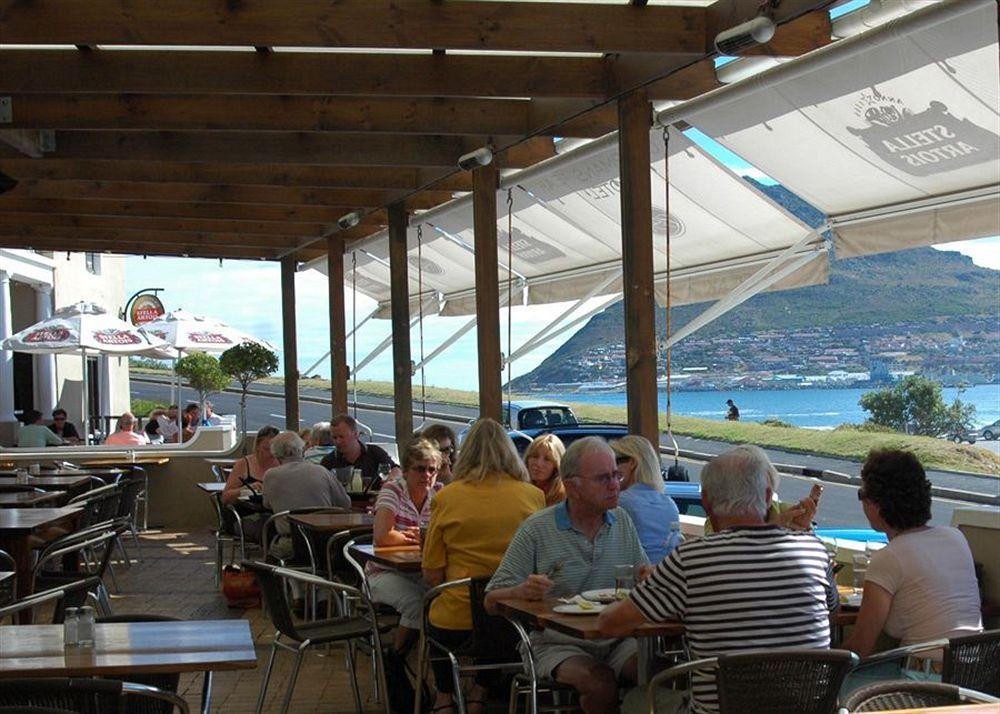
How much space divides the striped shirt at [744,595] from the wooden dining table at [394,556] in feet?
7.47

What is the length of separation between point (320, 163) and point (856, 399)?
79042mm

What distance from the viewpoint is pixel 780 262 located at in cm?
1008

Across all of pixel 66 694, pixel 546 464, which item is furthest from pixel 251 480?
pixel 66 694

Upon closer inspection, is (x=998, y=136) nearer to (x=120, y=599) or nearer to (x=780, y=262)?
(x=780, y=262)

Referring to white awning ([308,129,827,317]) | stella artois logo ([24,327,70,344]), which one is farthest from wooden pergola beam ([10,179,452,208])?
stella artois logo ([24,327,70,344])

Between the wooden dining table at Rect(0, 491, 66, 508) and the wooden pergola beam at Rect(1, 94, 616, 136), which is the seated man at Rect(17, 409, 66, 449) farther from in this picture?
the wooden pergola beam at Rect(1, 94, 616, 136)

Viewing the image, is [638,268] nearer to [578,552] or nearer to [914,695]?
[578,552]

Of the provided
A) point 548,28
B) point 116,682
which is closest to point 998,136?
point 548,28

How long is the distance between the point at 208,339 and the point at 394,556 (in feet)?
41.5

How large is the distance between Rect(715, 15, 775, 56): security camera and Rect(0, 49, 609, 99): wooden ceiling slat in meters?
1.58

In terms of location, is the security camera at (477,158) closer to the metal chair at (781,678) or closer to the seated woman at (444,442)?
the seated woman at (444,442)

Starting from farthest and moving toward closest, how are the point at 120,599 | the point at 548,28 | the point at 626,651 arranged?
the point at 120,599, the point at 548,28, the point at 626,651

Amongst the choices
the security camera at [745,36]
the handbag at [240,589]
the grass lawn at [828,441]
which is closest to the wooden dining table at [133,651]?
the security camera at [745,36]

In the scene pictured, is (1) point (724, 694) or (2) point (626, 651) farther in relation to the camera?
(2) point (626, 651)
